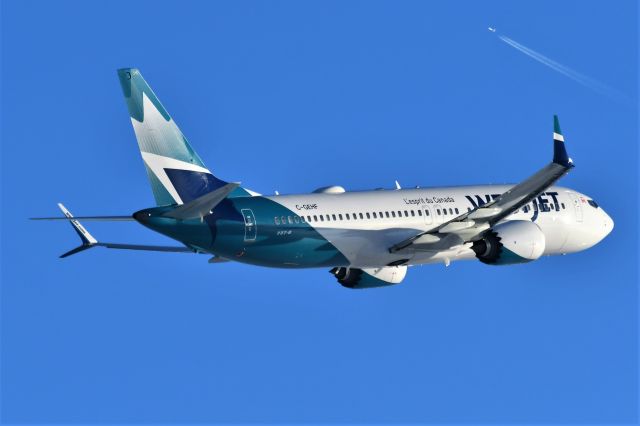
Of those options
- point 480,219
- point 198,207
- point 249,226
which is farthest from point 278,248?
point 480,219

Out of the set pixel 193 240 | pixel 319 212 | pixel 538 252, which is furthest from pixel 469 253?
pixel 193 240

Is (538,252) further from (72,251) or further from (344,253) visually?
(72,251)

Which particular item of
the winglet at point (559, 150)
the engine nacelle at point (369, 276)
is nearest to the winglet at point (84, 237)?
the engine nacelle at point (369, 276)

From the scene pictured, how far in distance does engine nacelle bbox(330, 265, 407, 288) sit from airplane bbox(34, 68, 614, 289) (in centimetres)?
5

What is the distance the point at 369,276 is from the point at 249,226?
1168 cm

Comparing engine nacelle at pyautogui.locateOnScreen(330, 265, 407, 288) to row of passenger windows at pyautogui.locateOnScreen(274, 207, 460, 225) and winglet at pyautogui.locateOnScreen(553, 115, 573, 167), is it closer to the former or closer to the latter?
row of passenger windows at pyautogui.locateOnScreen(274, 207, 460, 225)

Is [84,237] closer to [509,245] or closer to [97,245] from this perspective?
[97,245]

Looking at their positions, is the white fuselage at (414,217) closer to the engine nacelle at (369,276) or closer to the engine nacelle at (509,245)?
the engine nacelle at (509,245)

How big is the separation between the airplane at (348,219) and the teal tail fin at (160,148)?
42 millimetres

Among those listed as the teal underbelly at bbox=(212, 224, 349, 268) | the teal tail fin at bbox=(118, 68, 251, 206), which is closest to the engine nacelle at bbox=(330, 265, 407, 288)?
the teal underbelly at bbox=(212, 224, 349, 268)

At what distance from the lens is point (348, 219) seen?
7538cm

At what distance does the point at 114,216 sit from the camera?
226 ft

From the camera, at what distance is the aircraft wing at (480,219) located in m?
72.4

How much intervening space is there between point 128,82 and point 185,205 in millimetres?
5881
